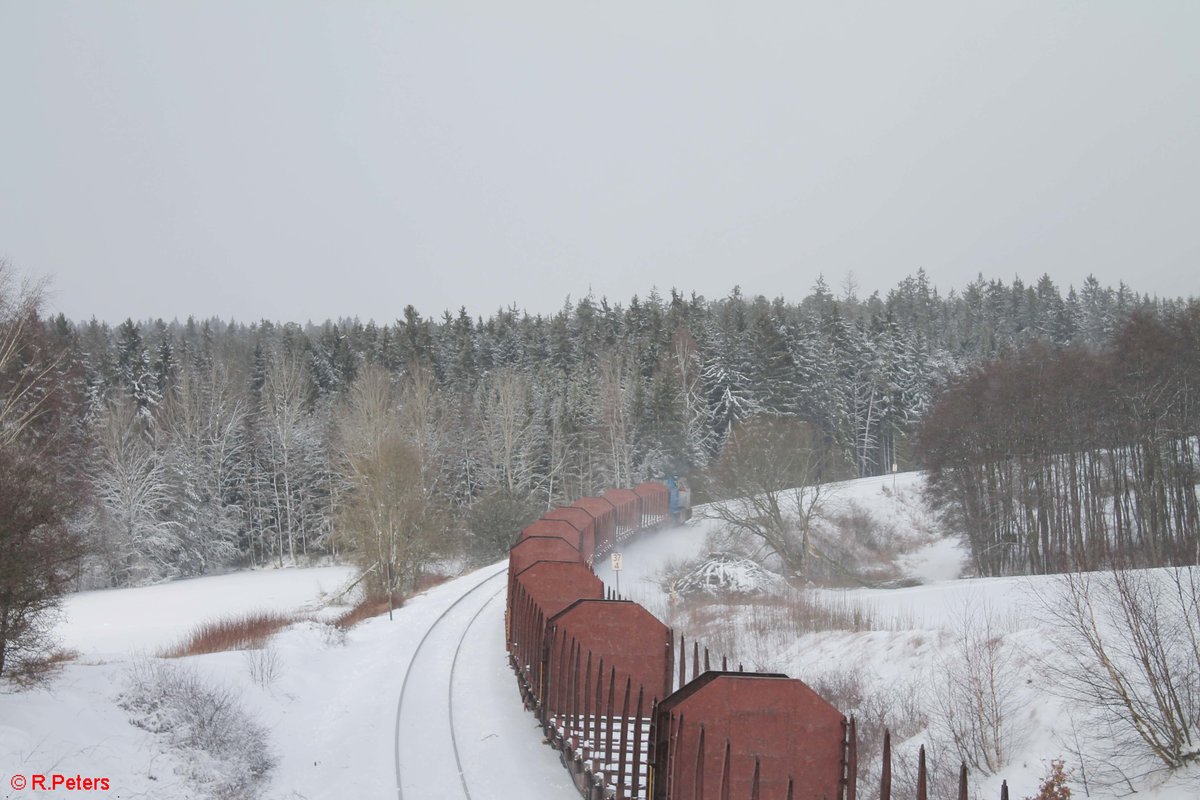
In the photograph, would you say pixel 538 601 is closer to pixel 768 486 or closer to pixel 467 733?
pixel 467 733

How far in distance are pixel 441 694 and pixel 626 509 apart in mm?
27947

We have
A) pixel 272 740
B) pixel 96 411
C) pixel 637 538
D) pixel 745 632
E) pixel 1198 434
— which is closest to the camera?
pixel 272 740

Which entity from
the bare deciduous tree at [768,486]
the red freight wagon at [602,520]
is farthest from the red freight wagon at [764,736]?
the bare deciduous tree at [768,486]

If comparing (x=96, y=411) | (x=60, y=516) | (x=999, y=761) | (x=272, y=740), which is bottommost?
(x=999, y=761)

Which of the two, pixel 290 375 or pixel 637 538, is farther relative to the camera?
pixel 290 375

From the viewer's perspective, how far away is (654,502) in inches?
2060

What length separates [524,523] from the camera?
55.8 metres

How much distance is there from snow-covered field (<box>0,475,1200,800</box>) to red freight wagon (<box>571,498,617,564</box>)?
6.53 m

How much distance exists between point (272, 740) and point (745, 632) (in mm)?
→ 14426

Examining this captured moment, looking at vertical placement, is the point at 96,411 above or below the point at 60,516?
above

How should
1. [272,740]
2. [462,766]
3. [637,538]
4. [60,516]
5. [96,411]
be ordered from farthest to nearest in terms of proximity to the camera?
[96,411]
[637,538]
[272,740]
[462,766]
[60,516]

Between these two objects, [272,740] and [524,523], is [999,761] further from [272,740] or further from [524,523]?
[524,523]

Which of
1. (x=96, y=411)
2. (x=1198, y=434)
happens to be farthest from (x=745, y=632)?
(x=96, y=411)

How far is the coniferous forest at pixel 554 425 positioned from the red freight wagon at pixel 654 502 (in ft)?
29.8
